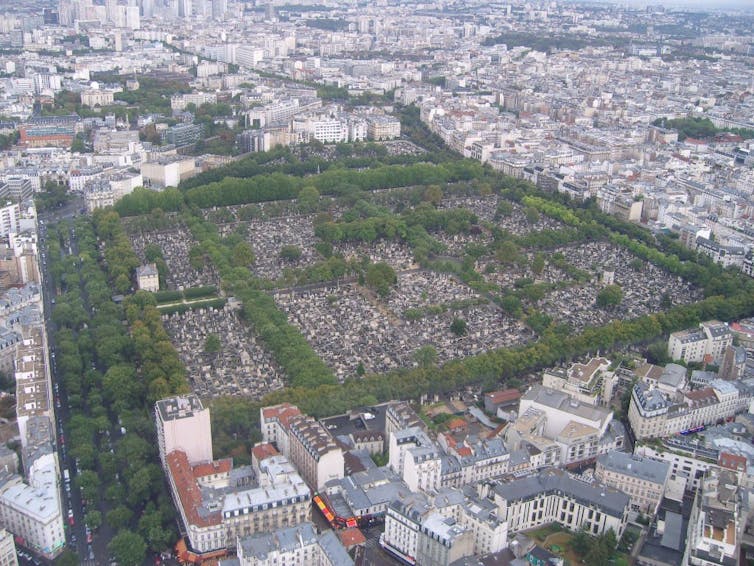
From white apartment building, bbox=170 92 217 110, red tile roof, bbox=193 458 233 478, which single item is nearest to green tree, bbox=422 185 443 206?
red tile roof, bbox=193 458 233 478

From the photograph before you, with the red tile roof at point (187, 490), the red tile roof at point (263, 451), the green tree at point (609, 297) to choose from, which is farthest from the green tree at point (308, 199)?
the red tile roof at point (187, 490)

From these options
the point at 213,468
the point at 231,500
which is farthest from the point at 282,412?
the point at 231,500

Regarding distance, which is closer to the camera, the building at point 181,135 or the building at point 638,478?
the building at point 638,478

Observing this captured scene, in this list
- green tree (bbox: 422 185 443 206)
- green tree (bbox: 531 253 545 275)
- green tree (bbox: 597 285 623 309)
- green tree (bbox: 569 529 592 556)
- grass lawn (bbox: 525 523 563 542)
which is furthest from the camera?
green tree (bbox: 422 185 443 206)

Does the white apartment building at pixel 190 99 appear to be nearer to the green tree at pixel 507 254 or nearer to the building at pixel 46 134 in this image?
the building at pixel 46 134

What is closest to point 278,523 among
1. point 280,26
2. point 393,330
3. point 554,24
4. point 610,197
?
point 393,330

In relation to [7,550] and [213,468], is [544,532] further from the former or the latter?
[7,550]

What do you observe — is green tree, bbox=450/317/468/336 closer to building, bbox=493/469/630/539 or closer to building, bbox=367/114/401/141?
building, bbox=493/469/630/539
